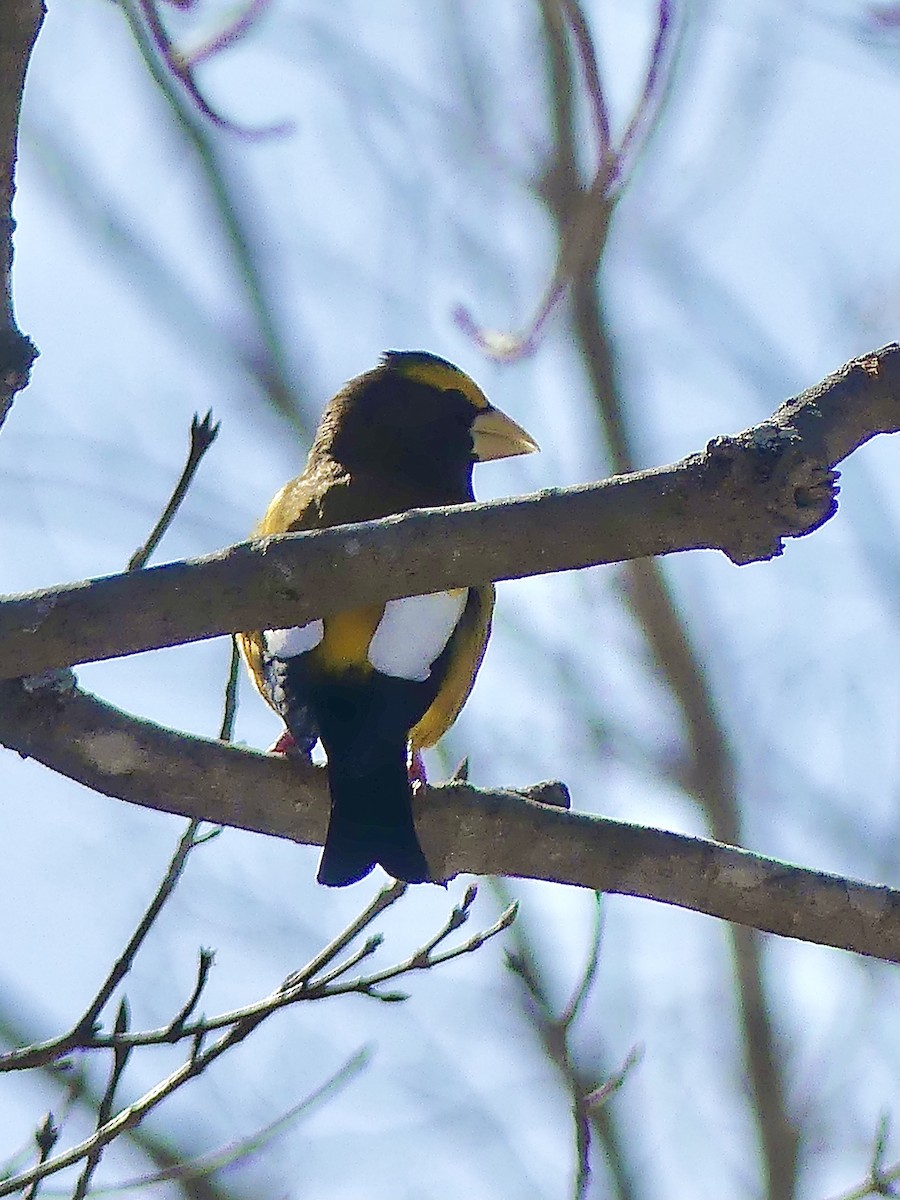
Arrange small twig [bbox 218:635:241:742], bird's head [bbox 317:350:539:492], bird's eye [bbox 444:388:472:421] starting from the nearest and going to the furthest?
1. small twig [bbox 218:635:241:742]
2. bird's head [bbox 317:350:539:492]
3. bird's eye [bbox 444:388:472:421]

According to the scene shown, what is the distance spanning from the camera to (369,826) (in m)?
2.75

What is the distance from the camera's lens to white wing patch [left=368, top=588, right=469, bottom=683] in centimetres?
310

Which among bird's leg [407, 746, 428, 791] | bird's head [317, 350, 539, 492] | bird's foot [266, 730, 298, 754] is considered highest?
bird's head [317, 350, 539, 492]

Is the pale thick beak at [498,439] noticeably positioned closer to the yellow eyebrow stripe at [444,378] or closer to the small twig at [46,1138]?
the yellow eyebrow stripe at [444,378]

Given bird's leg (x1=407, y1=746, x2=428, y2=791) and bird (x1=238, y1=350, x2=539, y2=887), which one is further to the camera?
bird's leg (x1=407, y1=746, x2=428, y2=791)

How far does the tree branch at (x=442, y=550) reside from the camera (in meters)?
1.99

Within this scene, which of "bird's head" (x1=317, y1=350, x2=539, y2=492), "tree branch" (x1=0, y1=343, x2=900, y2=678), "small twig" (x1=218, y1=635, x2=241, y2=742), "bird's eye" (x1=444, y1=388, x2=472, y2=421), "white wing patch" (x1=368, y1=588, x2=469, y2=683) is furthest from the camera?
"bird's eye" (x1=444, y1=388, x2=472, y2=421)

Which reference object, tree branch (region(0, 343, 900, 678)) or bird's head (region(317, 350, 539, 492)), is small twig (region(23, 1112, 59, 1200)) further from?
bird's head (region(317, 350, 539, 492))

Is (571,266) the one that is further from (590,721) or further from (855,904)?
(590,721)

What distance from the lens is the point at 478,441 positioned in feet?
14.0

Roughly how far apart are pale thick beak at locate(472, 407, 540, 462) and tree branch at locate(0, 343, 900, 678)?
2237 millimetres

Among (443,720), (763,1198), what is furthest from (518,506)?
(763,1198)

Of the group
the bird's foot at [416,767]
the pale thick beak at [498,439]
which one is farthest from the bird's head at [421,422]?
the bird's foot at [416,767]

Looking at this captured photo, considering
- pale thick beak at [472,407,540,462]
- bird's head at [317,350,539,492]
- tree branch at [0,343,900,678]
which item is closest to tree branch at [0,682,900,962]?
Answer: tree branch at [0,343,900,678]
